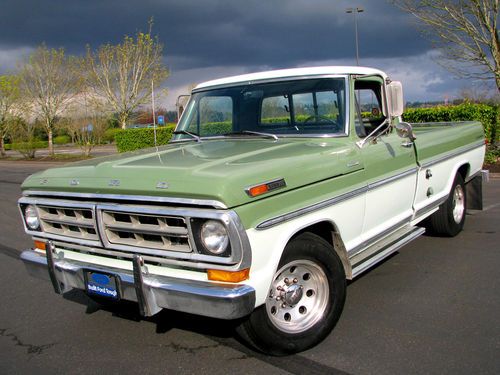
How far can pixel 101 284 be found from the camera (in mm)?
3242

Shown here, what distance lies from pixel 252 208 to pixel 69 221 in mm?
1434

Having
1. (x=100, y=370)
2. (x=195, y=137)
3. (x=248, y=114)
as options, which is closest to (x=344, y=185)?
(x=248, y=114)

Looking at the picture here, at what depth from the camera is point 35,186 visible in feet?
11.9

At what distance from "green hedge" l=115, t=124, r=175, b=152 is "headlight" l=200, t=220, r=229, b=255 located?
19992 mm

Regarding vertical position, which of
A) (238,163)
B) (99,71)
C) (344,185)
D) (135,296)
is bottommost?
(135,296)

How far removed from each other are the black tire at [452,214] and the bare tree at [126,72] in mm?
23236

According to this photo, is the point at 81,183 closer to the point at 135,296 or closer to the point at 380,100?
the point at 135,296

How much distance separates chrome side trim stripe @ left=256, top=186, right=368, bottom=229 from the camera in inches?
115

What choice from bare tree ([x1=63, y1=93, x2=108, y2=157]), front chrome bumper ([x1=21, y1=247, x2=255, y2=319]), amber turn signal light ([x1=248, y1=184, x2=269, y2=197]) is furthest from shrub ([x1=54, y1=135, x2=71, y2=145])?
amber turn signal light ([x1=248, y1=184, x2=269, y2=197])

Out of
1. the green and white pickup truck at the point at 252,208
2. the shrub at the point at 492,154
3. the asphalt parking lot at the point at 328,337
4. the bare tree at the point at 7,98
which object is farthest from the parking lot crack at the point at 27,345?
the bare tree at the point at 7,98

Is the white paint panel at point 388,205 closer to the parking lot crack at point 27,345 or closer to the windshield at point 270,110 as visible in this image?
the windshield at point 270,110

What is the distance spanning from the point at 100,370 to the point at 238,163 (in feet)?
5.48

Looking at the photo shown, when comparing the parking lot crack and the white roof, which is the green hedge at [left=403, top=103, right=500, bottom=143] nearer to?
the white roof

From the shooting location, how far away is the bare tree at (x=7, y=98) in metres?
33.6
